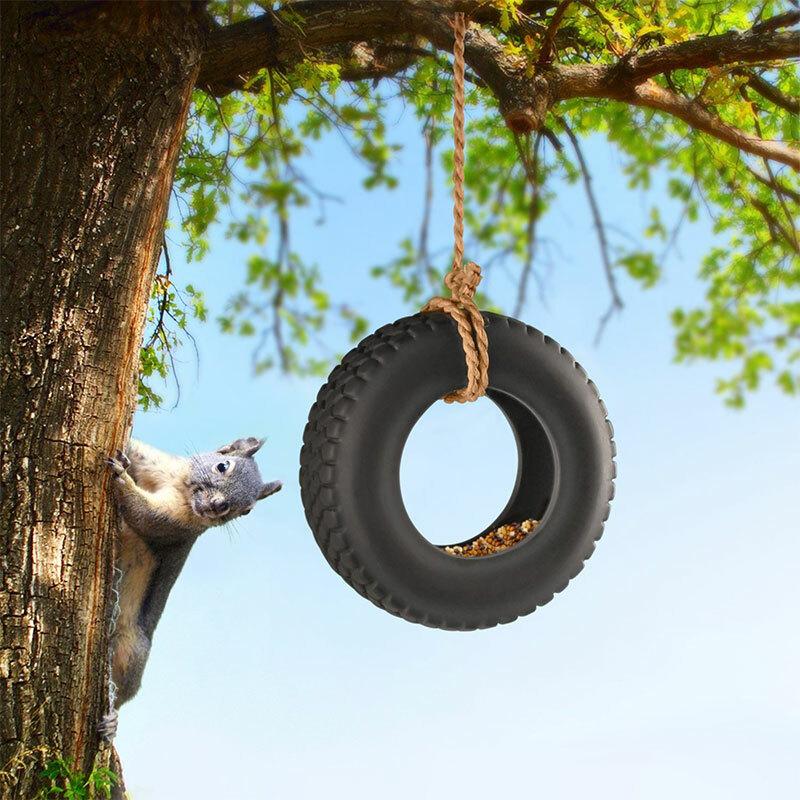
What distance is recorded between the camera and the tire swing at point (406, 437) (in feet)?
6.84

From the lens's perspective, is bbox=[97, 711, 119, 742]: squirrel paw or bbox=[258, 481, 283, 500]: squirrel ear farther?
bbox=[258, 481, 283, 500]: squirrel ear

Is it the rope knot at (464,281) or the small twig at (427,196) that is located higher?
the small twig at (427,196)

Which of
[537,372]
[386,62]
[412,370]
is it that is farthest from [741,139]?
[412,370]

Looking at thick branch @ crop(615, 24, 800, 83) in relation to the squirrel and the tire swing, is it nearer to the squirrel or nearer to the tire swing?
the tire swing

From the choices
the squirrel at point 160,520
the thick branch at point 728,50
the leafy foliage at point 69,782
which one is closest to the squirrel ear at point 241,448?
the squirrel at point 160,520

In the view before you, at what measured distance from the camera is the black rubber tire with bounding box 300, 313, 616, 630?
208cm

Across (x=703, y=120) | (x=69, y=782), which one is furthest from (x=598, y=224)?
(x=69, y=782)

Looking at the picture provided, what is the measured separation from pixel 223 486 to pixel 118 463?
28cm

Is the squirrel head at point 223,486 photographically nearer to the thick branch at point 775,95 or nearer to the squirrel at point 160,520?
the squirrel at point 160,520

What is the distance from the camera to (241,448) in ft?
8.57

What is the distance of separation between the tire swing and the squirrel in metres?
0.41

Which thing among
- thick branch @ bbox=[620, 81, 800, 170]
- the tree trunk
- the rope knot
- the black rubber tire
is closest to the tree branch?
thick branch @ bbox=[620, 81, 800, 170]

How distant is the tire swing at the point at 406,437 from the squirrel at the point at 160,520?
1.36ft

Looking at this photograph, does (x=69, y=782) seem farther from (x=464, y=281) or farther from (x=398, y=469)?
(x=464, y=281)
